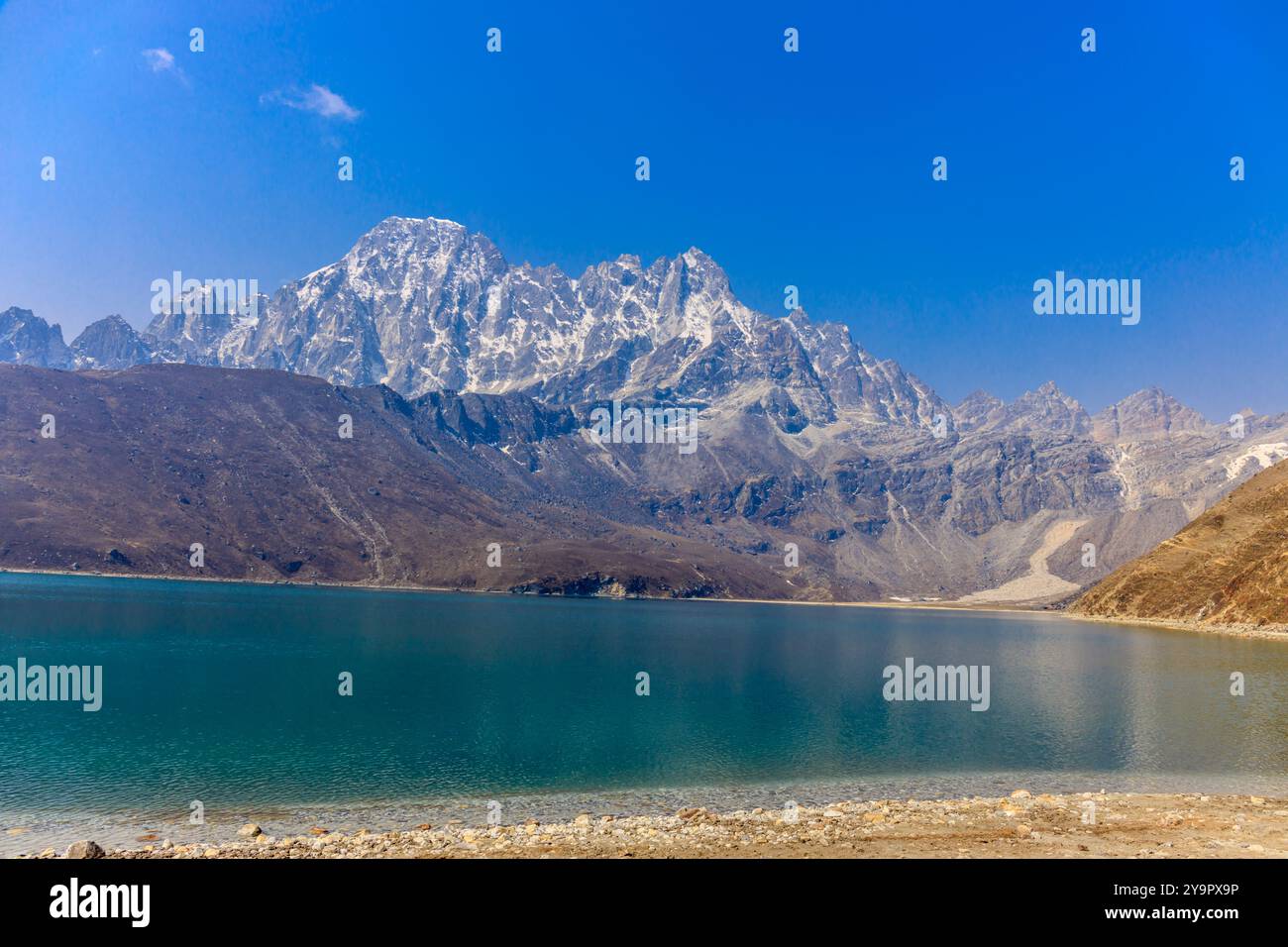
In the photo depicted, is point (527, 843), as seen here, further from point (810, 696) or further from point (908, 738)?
point (810, 696)

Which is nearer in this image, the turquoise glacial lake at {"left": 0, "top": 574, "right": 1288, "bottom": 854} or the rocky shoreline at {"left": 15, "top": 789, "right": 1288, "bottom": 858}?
the rocky shoreline at {"left": 15, "top": 789, "right": 1288, "bottom": 858}

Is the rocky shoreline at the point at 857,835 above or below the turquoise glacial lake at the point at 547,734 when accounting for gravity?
above

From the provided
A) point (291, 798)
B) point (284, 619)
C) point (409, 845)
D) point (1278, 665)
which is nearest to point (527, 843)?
point (409, 845)

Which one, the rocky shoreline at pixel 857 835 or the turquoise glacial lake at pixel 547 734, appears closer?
the rocky shoreline at pixel 857 835

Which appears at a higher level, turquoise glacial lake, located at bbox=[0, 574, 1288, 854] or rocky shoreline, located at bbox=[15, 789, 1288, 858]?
rocky shoreline, located at bbox=[15, 789, 1288, 858]
